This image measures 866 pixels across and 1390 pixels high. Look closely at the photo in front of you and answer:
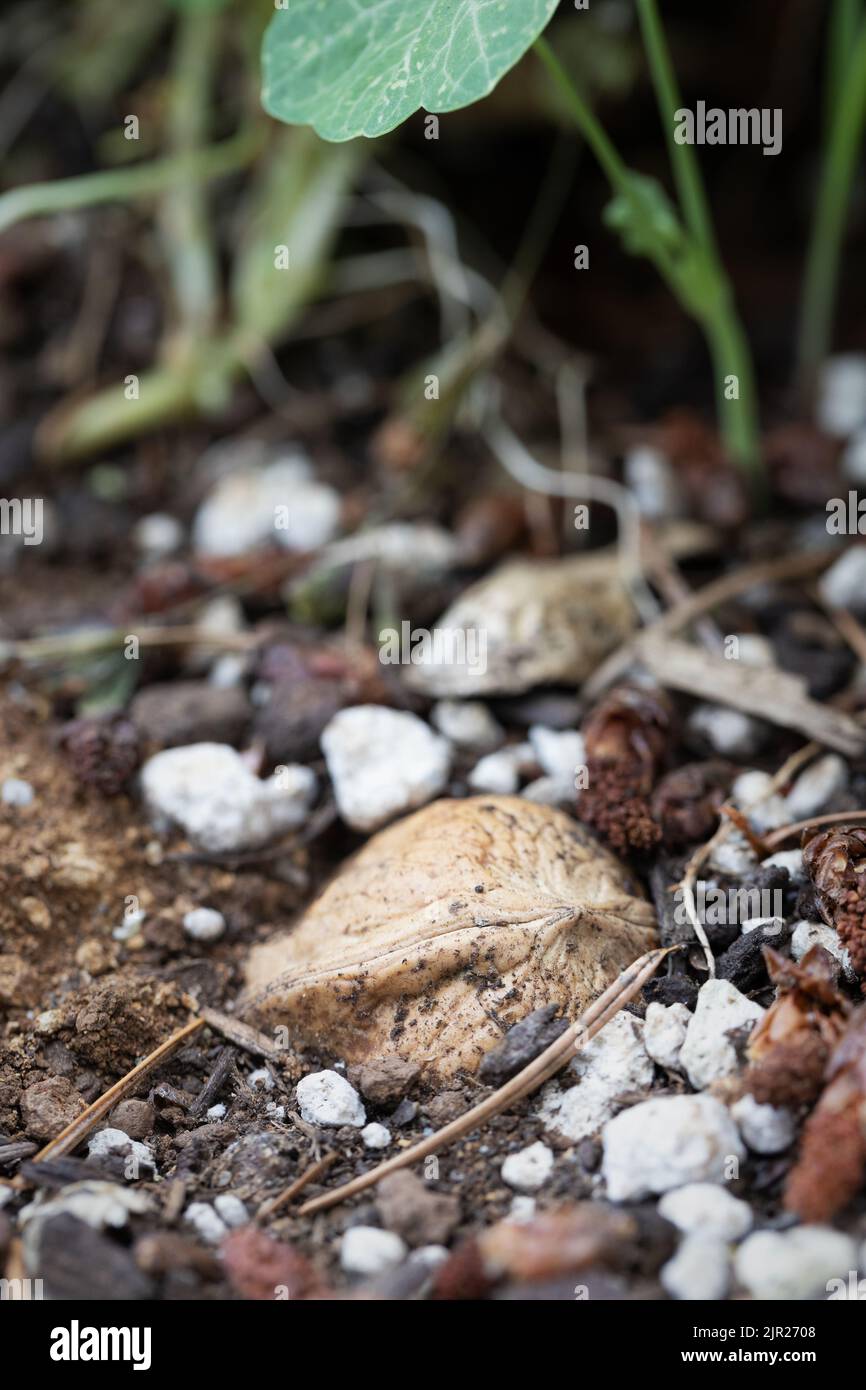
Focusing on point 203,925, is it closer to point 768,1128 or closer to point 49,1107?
point 49,1107

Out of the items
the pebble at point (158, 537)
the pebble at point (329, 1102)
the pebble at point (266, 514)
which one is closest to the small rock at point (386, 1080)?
the pebble at point (329, 1102)

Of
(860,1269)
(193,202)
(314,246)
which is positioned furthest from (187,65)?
(860,1269)

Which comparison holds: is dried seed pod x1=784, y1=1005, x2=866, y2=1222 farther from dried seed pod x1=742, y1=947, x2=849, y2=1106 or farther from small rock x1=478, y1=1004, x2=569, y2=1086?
small rock x1=478, y1=1004, x2=569, y2=1086

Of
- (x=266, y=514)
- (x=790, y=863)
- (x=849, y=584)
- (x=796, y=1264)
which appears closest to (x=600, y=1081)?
(x=796, y=1264)

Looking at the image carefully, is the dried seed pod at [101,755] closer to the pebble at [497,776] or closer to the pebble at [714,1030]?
the pebble at [497,776]

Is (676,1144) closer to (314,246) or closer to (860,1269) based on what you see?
(860,1269)

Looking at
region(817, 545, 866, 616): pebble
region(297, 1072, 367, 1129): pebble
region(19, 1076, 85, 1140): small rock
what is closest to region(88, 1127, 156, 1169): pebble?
region(19, 1076, 85, 1140): small rock
